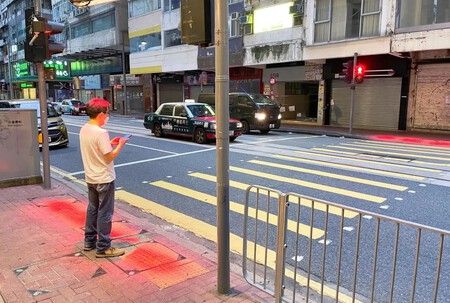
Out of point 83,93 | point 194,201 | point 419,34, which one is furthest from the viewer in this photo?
point 83,93

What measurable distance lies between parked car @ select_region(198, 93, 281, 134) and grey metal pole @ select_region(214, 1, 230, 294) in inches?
615

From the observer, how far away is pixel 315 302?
3750 mm

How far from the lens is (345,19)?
21.1m

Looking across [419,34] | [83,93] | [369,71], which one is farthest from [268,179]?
[83,93]

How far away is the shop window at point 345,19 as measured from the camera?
779 inches

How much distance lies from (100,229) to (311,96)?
1058 inches

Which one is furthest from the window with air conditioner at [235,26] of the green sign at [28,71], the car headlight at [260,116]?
the green sign at [28,71]

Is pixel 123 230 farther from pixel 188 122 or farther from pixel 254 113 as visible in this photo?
pixel 254 113

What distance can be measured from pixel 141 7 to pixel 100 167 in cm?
3533

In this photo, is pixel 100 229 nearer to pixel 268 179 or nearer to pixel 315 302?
pixel 315 302

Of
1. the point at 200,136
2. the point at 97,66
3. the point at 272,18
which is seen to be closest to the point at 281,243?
the point at 200,136

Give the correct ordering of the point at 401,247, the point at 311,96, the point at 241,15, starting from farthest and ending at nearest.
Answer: the point at 311,96 → the point at 241,15 → the point at 401,247

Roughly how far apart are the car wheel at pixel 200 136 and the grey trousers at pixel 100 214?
10.5 m

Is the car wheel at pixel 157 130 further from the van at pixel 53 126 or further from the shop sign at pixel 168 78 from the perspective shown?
the shop sign at pixel 168 78
